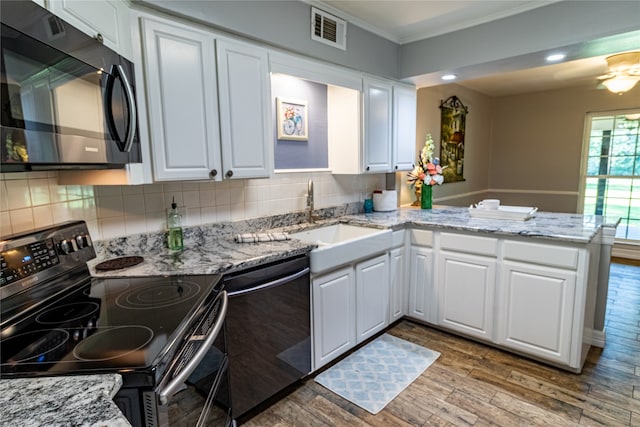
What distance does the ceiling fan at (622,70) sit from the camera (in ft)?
9.89

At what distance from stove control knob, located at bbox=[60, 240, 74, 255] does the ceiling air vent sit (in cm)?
191

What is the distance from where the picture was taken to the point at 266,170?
85.7 inches

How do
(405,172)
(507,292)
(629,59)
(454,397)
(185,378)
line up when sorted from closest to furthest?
(185,378) → (454,397) → (507,292) → (629,59) → (405,172)

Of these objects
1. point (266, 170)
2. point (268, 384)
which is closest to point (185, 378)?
point (268, 384)

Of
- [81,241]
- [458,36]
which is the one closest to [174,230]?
[81,241]

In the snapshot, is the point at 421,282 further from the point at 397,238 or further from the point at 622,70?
the point at 622,70

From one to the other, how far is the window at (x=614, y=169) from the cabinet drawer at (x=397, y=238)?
4.10 meters

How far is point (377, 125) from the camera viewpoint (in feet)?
9.96

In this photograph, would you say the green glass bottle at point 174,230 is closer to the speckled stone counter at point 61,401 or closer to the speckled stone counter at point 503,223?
the speckled stone counter at point 61,401

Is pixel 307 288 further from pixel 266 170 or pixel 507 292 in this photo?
pixel 507 292

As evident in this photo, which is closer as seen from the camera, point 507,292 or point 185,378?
Answer: point 185,378

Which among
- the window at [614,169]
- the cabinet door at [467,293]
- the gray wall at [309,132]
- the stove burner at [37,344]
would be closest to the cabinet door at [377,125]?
the gray wall at [309,132]

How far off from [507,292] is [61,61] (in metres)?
2.73

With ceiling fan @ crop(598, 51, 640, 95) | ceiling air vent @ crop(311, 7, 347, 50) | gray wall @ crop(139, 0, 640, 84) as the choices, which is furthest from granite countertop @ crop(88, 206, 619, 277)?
ceiling fan @ crop(598, 51, 640, 95)
